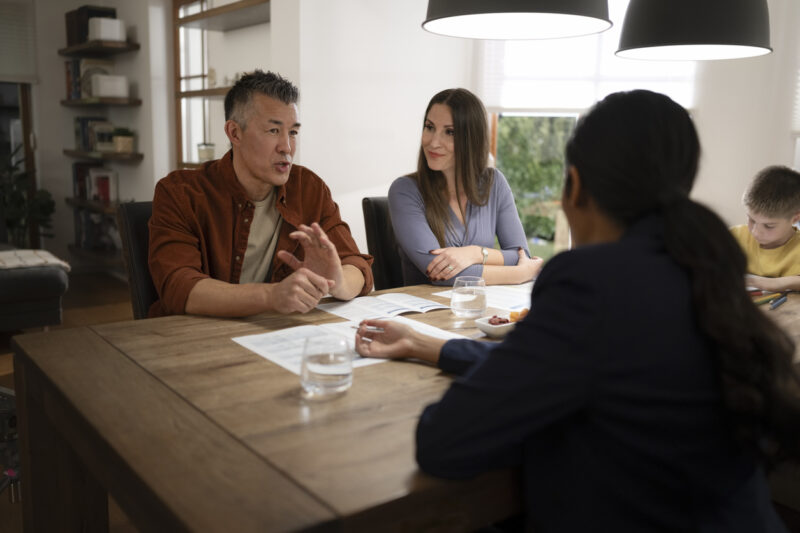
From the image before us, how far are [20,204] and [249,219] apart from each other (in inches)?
171

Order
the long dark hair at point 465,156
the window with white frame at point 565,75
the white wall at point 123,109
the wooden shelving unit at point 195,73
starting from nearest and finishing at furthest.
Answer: the long dark hair at point 465,156
the window with white frame at point 565,75
the wooden shelving unit at point 195,73
the white wall at point 123,109

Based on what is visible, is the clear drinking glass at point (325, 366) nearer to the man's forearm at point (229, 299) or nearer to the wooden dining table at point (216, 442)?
the wooden dining table at point (216, 442)

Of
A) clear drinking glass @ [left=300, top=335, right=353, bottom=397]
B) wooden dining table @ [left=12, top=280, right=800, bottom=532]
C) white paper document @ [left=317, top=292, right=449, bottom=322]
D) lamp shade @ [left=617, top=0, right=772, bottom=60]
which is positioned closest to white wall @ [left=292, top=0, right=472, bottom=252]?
white paper document @ [left=317, top=292, right=449, bottom=322]

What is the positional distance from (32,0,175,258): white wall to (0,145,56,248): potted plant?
250 millimetres

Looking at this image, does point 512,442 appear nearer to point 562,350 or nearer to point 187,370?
point 562,350

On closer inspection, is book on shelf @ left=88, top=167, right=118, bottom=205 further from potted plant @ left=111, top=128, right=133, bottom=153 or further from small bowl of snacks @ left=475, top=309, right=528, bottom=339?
small bowl of snacks @ left=475, top=309, right=528, bottom=339

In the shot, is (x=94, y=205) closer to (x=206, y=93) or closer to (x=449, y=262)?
(x=206, y=93)

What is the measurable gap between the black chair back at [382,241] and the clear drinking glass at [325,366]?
1398mm

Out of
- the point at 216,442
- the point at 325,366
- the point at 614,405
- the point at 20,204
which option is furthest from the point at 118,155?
the point at 614,405

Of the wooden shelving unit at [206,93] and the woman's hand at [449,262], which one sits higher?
the wooden shelving unit at [206,93]

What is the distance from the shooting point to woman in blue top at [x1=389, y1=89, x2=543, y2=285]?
2.37 m

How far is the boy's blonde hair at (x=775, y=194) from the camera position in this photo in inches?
86.9

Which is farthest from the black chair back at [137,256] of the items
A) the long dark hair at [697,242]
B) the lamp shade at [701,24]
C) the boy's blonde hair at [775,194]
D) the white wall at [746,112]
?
the white wall at [746,112]

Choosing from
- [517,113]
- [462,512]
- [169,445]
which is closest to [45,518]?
[169,445]
